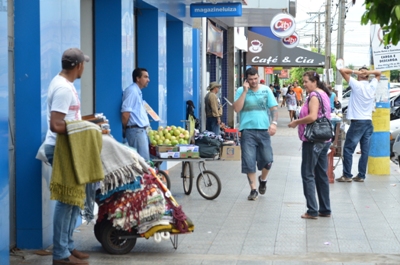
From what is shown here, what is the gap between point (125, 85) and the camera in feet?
37.0

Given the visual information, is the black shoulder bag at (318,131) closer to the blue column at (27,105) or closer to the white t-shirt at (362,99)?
the blue column at (27,105)

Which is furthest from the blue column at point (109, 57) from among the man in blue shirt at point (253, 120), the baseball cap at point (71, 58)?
the baseball cap at point (71, 58)

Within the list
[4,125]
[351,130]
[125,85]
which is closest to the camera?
[4,125]

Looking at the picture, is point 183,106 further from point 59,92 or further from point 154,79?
point 59,92

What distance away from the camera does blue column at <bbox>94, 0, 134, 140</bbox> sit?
11.0 meters

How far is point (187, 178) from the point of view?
11867mm

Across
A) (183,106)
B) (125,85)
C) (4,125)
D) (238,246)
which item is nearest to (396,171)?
(183,106)

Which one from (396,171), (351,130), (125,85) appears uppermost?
(125,85)

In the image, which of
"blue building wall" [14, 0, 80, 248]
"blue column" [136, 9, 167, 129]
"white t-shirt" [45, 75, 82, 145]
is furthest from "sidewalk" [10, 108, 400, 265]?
"blue column" [136, 9, 167, 129]

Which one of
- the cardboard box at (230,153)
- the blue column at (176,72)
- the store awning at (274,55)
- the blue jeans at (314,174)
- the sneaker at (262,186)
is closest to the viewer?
the blue jeans at (314,174)

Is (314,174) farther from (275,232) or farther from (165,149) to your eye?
(165,149)

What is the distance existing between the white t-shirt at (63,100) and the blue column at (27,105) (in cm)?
58

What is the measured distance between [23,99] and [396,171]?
10.3m

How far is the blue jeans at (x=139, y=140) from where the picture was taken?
10.5 m
